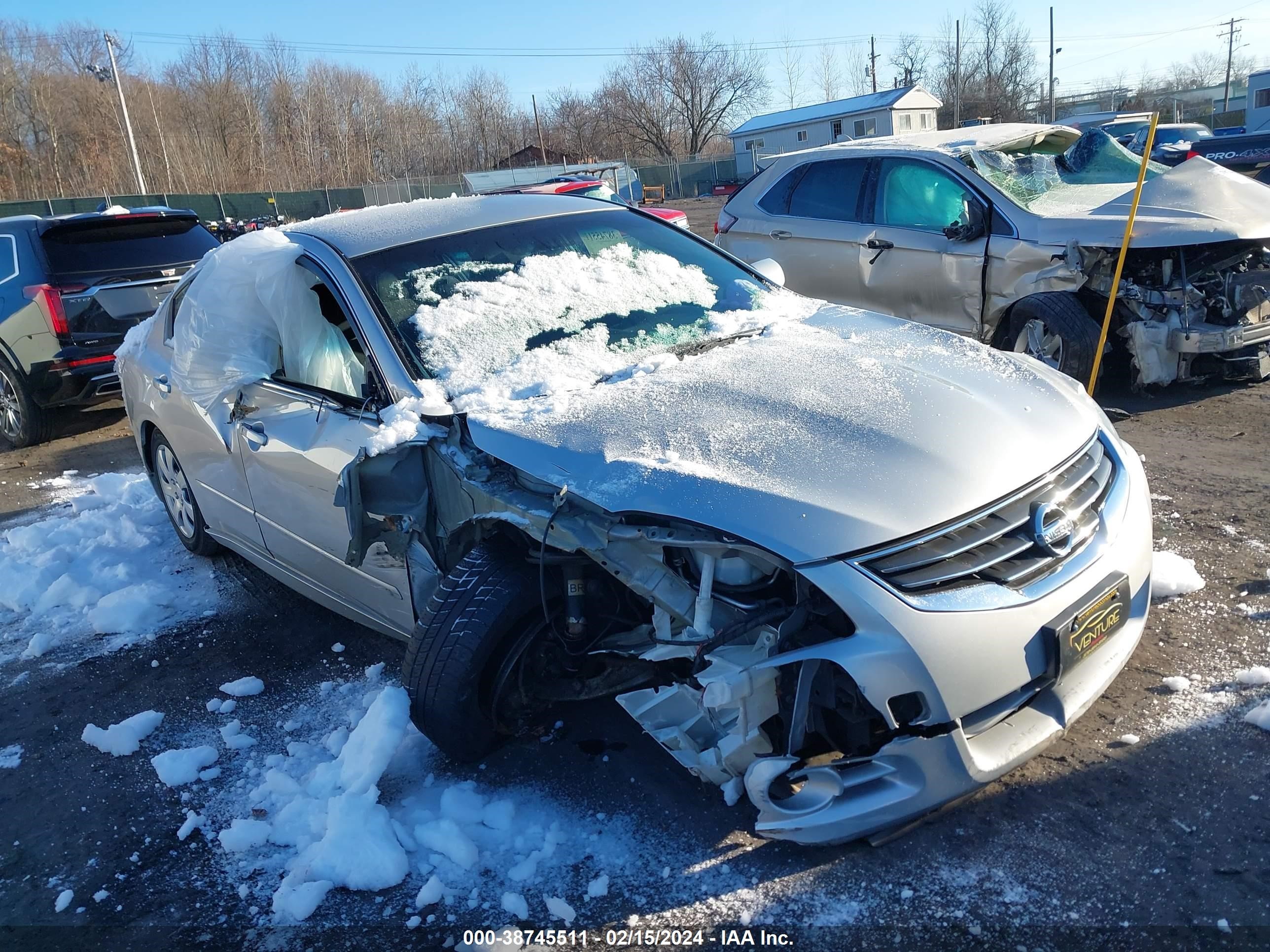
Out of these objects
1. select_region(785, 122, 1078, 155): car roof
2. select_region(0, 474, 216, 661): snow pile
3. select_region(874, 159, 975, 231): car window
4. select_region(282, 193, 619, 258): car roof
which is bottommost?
select_region(0, 474, 216, 661): snow pile

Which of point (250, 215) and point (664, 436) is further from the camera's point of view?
point (250, 215)

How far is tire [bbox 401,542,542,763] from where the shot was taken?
2.65 meters

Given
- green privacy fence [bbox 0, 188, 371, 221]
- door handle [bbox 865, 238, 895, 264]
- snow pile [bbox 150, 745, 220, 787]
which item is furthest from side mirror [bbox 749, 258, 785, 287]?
green privacy fence [bbox 0, 188, 371, 221]

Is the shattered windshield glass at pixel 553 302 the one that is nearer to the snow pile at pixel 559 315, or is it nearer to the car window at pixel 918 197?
the snow pile at pixel 559 315

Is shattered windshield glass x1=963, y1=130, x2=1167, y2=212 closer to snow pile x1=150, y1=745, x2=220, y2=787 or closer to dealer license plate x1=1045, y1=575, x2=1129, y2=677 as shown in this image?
dealer license plate x1=1045, y1=575, x2=1129, y2=677

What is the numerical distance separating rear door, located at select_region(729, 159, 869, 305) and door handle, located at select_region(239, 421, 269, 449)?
4.52 m

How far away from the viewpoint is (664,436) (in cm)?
261

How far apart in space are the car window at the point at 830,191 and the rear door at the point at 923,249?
158 millimetres

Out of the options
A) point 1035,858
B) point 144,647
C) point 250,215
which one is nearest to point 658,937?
point 1035,858

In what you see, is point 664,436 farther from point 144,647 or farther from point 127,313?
point 127,313

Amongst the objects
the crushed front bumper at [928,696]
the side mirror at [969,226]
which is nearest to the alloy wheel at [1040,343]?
the side mirror at [969,226]

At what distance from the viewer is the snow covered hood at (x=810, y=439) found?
2252 millimetres

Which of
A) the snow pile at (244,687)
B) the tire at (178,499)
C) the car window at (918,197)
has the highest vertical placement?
the car window at (918,197)

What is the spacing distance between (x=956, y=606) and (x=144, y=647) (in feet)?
12.0
